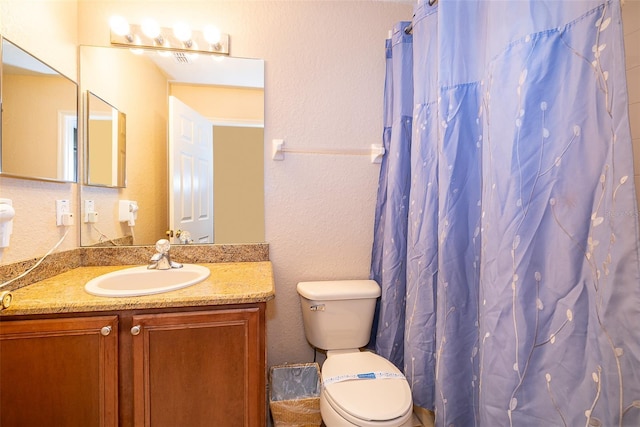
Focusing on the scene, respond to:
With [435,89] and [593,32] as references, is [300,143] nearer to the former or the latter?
[435,89]

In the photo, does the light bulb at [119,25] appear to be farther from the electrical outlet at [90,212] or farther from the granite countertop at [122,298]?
the granite countertop at [122,298]

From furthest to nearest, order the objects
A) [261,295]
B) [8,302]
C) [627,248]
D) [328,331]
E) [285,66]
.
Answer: [285,66] → [328,331] → [261,295] → [8,302] → [627,248]

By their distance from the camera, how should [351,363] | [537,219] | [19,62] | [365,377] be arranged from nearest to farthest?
[537,219]
[19,62]
[365,377]
[351,363]

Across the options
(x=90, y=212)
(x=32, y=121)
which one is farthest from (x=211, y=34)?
(x=90, y=212)

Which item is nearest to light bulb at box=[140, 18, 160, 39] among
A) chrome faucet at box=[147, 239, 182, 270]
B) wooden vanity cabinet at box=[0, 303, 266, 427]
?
chrome faucet at box=[147, 239, 182, 270]

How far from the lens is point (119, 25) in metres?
1.36

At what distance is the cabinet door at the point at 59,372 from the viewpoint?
851 millimetres

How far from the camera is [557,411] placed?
68cm

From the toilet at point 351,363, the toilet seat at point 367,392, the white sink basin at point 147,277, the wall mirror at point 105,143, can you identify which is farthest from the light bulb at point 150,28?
the toilet seat at point 367,392

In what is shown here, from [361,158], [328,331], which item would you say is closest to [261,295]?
[328,331]

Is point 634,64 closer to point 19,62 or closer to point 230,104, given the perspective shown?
point 230,104

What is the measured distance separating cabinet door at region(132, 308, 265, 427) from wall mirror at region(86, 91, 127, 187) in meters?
0.89

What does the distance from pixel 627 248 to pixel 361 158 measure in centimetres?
119

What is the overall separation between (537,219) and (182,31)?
1804 millimetres
